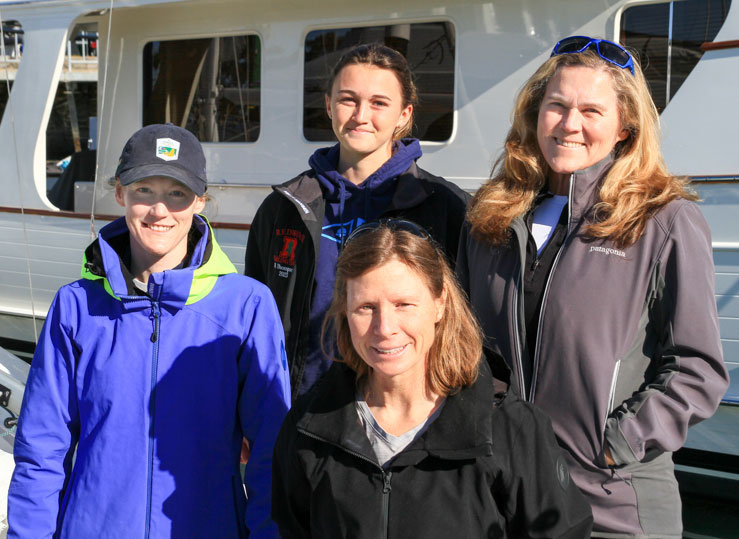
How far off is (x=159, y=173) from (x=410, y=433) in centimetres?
92

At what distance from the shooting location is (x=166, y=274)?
6.18 ft

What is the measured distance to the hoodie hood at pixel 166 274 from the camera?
1896 millimetres

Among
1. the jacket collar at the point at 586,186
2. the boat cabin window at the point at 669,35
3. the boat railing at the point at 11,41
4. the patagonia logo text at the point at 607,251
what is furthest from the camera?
the boat railing at the point at 11,41

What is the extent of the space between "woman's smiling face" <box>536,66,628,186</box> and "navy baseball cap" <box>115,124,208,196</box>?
92cm

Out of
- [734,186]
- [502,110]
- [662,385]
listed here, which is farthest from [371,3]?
[662,385]

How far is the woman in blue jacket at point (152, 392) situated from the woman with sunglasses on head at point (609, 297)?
645 millimetres

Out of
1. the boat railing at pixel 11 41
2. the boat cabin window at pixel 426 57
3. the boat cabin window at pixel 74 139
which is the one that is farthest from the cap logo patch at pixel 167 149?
the boat cabin window at pixel 74 139

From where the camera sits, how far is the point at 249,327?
2.00 metres

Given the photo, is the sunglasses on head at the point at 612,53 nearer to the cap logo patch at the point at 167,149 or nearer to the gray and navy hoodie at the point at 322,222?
the gray and navy hoodie at the point at 322,222

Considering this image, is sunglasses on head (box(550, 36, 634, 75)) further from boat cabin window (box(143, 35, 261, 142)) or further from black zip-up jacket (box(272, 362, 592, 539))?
boat cabin window (box(143, 35, 261, 142))

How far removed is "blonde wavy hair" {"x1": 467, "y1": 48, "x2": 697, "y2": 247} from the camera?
180cm

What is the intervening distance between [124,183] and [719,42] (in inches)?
127

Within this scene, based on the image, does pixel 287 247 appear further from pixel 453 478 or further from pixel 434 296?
pixel 453 478

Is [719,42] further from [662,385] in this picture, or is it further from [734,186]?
[662,385]
